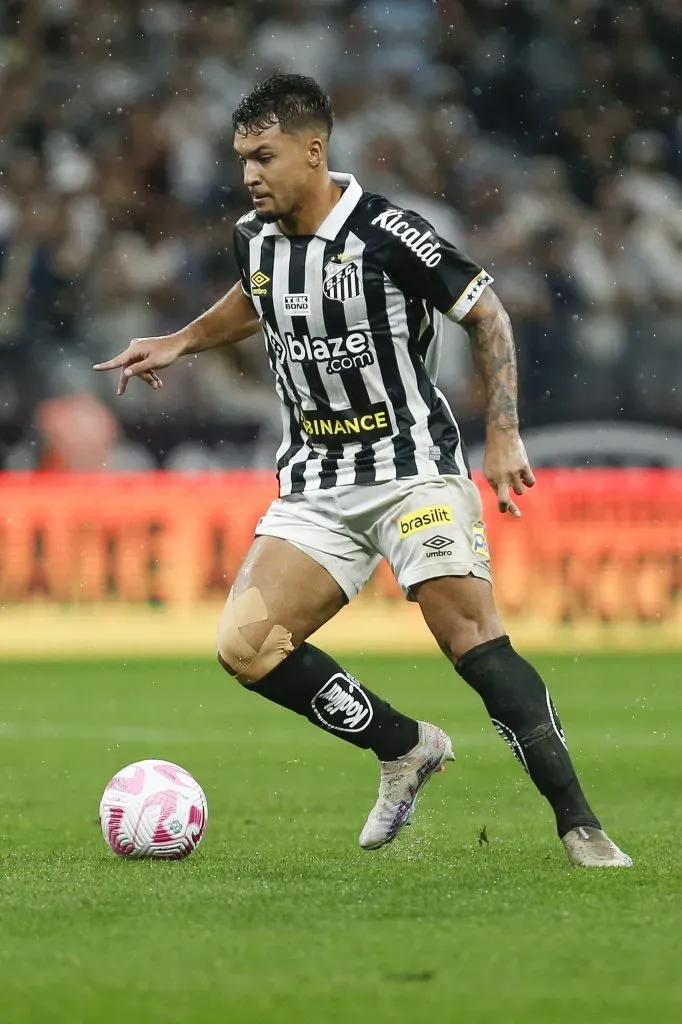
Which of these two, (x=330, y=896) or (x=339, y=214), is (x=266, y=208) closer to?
(x=339, y=214)

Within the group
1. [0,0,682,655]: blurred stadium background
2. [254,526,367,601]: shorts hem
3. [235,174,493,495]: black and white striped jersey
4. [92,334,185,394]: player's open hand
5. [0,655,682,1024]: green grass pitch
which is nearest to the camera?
[0,655,682,1024]: green grass pitch

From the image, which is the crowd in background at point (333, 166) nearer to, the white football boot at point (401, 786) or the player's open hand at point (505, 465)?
the white football boot at point (401, 786)

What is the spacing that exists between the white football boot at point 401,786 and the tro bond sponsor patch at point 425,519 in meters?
0.65

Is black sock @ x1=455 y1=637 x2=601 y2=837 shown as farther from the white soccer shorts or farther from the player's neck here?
the player's neck

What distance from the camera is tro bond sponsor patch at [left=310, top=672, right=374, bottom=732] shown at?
15.3 ft

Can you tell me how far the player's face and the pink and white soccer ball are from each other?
1.52 metres

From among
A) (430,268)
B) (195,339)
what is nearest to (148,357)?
(195,339)

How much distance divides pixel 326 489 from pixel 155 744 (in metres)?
3.21

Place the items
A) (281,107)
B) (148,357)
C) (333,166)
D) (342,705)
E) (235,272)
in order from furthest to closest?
(333,166)
(235,272)
(148,357)
(342,705)
(281,107)

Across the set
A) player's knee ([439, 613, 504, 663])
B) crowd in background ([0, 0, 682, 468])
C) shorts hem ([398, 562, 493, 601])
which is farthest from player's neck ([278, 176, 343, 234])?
crowd in background ([0, 0, 682, 468])

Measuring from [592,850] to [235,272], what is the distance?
30.9 feet

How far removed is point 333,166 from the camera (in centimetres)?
1342

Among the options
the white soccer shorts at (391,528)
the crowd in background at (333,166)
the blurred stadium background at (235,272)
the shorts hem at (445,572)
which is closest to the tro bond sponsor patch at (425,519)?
the white soccer shorts at (391,528)

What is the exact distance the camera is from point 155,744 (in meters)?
7.55
